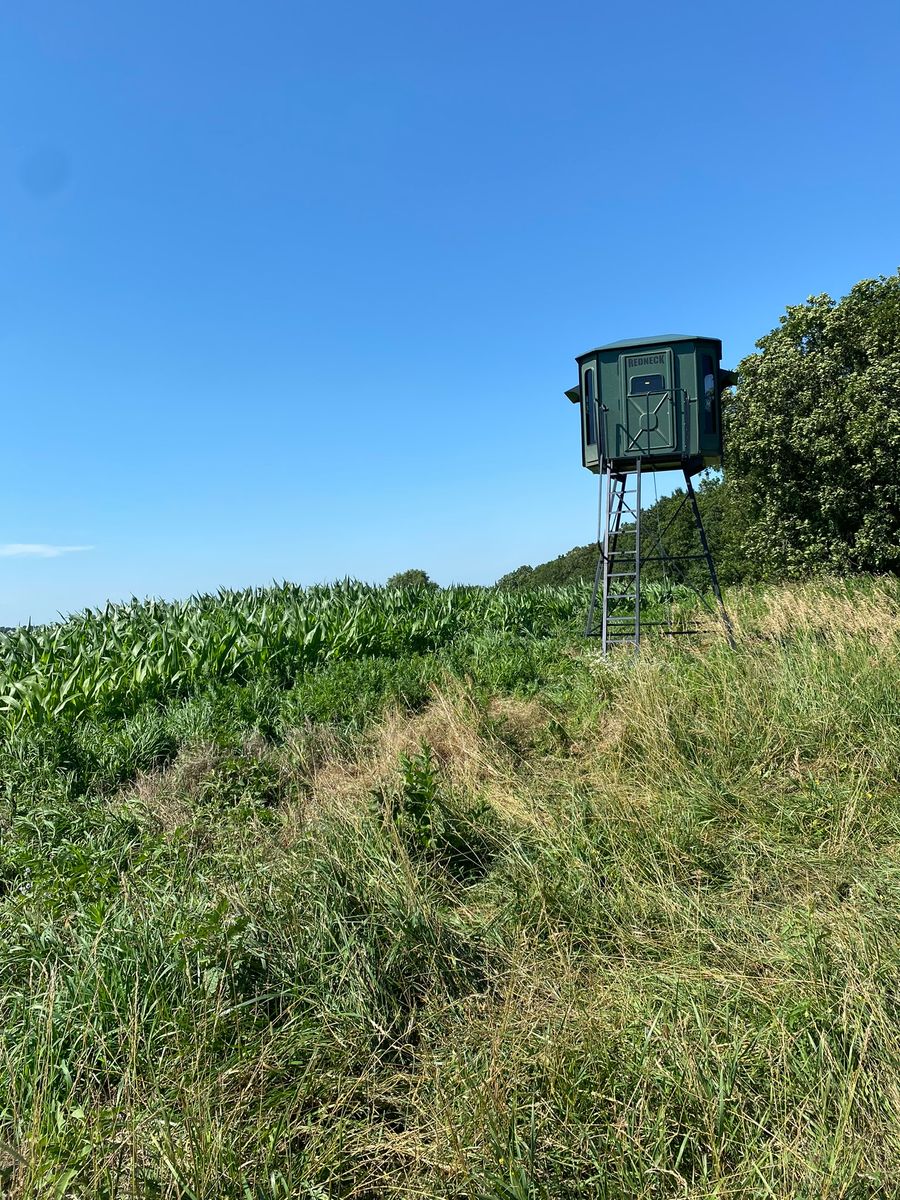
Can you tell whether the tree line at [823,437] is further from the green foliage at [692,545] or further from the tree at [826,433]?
the green foliage at [692,545]

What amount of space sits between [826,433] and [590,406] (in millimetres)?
14703

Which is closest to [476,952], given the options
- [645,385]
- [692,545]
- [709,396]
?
[645,385]

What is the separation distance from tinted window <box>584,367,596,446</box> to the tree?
13507 mm

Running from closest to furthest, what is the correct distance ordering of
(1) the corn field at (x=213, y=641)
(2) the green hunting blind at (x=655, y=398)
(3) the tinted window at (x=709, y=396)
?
(1) the corn field at (x=213, y=641) < (2) the green hunting blind at (x=655, y=398) < (3) the tinted window at (x=709, y=396)

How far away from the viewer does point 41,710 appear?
8.14 metres

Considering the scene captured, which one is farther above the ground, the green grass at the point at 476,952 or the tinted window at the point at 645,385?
the tinted window at the point at 645,385

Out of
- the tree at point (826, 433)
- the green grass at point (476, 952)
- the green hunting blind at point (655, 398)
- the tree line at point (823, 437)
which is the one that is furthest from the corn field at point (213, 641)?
the tree at point (826, 433)

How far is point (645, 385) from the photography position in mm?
9977

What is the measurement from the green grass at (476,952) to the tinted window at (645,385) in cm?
473

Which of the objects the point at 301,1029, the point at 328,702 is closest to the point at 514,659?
the point at 328,702

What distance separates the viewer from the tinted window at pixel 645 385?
9.90 metres

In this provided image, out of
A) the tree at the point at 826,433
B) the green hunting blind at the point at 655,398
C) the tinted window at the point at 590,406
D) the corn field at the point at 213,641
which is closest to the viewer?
the corn field at the point at 213,641

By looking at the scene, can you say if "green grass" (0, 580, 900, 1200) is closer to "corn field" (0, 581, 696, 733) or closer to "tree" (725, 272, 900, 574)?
"corn field" (0, 581, 696, 733)

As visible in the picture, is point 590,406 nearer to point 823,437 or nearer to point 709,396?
point 709,396
